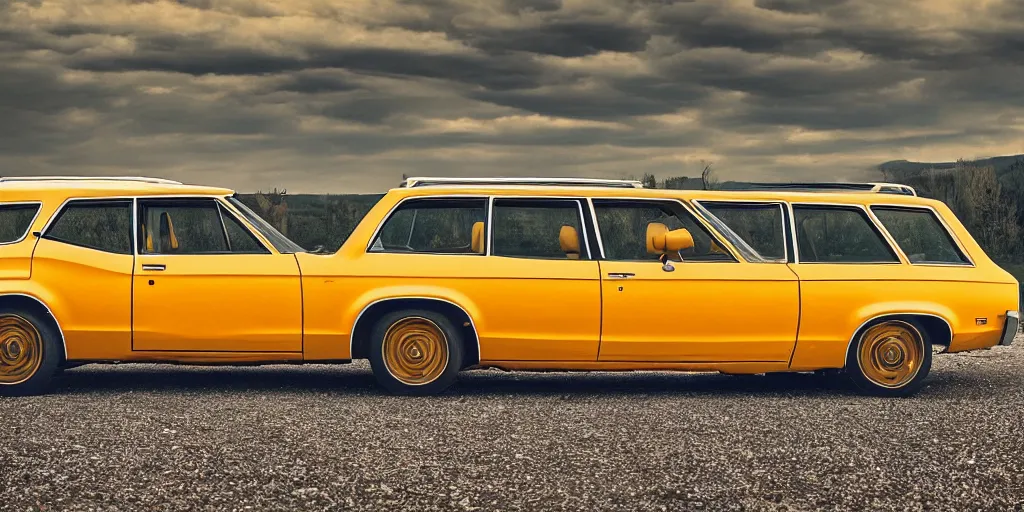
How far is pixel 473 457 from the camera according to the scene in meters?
6.87

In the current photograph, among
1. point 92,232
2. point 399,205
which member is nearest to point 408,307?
point 399,205

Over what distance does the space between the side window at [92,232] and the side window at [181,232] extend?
129mm

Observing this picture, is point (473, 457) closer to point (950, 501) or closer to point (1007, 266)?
point (950, 501)

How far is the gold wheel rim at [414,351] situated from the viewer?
9.12m

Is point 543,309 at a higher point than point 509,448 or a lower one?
higher

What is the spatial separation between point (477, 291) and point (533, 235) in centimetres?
69

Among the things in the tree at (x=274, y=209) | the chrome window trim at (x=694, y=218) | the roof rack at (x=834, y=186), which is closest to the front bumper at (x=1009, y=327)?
the roof rack at (x=834, y=186)

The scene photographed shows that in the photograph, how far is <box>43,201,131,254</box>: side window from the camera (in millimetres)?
9320

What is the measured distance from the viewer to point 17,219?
10.1m

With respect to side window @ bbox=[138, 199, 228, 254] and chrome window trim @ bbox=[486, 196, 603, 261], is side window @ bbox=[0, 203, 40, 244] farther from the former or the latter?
chrome window trim @ bbox=[486, 196, 603, 261]

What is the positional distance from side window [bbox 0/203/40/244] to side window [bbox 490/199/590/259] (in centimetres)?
367

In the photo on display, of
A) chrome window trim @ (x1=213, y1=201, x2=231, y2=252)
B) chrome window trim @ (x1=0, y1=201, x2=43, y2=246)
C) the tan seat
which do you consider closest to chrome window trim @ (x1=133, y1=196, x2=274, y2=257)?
chrome window trim @ (x1=213, y1=201, x2=231, y2=252)

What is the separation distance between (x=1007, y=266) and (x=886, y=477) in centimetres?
4229

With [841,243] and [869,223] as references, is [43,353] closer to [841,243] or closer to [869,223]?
[841,243]
